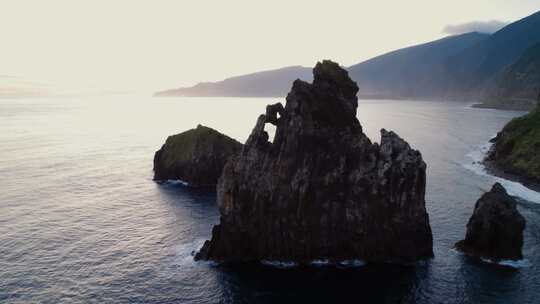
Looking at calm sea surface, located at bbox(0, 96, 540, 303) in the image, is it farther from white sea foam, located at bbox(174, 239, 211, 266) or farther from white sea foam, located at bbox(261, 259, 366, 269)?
white sea foam, located at bbox(261, 259, 366, 269)

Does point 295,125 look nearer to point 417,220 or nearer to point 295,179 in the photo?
point 295,179

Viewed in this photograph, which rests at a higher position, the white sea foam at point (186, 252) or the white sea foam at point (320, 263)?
the white sea foam at point (186, 252)

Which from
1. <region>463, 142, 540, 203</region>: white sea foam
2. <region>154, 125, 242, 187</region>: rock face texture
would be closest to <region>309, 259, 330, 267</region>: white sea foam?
<region>154, 125, 242, 187</region>: rock face texture

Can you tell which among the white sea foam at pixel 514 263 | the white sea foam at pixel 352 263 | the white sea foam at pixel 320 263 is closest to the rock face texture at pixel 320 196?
the white sea foam at pixel 320 263

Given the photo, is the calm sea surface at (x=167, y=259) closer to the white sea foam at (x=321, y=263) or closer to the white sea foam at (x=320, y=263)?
the white sea foam at (x=321, y=263)

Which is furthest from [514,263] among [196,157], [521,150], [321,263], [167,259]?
[521,150]

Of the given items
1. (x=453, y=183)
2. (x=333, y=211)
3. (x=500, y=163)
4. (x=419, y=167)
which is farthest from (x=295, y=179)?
Result: (x=500, y=163)
